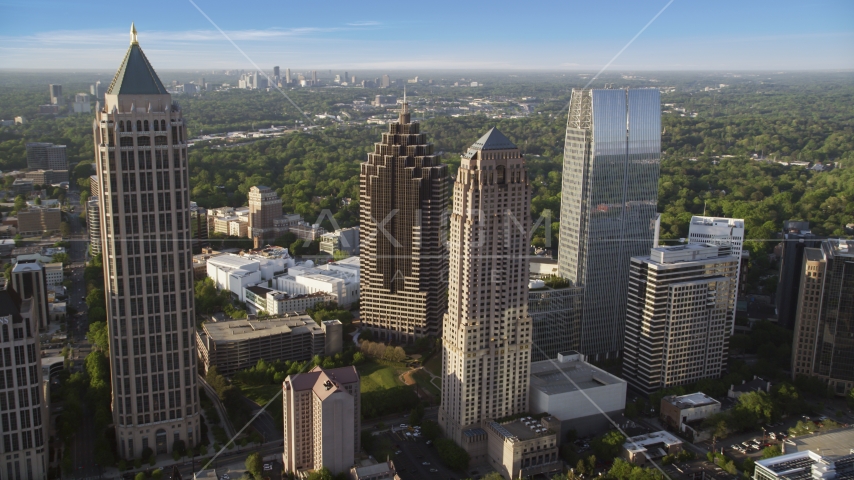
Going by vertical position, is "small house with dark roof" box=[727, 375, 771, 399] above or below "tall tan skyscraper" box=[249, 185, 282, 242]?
below

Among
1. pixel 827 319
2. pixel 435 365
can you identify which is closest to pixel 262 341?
pixel 435 365

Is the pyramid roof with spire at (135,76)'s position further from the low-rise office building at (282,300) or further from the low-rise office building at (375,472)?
the low-rise office building at (282,300)

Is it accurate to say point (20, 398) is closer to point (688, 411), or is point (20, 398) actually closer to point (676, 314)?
point (688, 411)

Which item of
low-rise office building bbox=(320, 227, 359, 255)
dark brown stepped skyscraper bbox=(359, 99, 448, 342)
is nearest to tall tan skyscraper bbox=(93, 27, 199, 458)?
dark brown stepped skyscraper bbox=(359, 99, 448, 342)

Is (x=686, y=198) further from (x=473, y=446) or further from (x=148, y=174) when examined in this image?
(x=148, y=174)

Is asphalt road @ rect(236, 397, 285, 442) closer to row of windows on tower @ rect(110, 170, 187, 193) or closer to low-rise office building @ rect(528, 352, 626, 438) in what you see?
row of windows on tower @ rect(110, 170, 187, 193)

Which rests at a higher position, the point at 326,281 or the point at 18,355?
the point at 18,355
